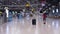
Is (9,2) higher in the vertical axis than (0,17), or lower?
higher

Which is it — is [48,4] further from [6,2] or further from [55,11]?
[6,2]

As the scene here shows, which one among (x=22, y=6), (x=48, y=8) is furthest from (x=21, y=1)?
(x=48, y=8)

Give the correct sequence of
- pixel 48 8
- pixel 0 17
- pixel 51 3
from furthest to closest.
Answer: pixel 48 8, pixel 51 3, pixel 0 17

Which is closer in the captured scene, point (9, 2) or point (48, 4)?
point (48, 4)

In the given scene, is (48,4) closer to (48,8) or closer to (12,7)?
(48,8)

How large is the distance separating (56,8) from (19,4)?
1428 centimetres

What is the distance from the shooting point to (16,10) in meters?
43.0

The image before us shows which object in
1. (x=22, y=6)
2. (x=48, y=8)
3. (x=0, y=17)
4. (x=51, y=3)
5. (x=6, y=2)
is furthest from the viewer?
(x=22, y=6)

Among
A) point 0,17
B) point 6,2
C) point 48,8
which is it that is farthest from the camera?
point 6,2

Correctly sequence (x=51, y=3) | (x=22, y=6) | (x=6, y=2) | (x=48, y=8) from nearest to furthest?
1. (x=51, y=3)
2. (x=48, y=8)
3. (x=6, y=2)
4. (x=22, y=6)

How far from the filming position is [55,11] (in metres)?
30.9

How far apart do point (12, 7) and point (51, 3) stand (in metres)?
15.3

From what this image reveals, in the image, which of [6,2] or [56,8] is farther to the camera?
[6,2]

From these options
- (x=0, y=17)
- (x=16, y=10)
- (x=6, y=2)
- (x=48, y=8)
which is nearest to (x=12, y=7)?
(x=16, y=10)
